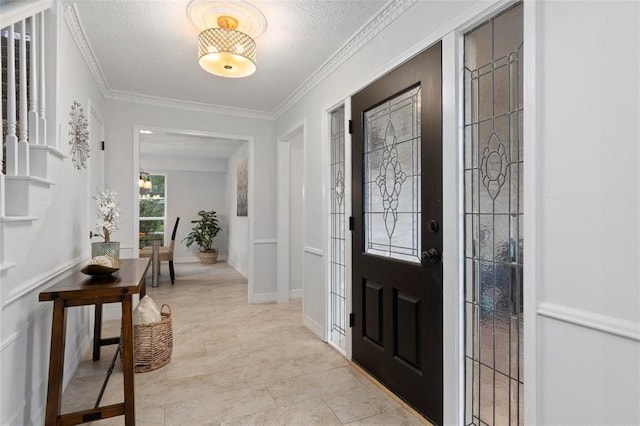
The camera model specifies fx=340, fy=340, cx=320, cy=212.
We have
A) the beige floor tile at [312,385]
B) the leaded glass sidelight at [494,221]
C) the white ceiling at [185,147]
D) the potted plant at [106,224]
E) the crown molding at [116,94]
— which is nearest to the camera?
the leaded glass sidelight at [494,221]

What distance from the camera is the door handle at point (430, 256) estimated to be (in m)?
1.83

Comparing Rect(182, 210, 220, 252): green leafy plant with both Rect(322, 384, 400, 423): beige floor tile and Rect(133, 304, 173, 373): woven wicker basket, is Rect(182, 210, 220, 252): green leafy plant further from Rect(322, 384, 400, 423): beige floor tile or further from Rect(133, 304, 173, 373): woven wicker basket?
Rect(322, 384, 400, 423): beige floor tile

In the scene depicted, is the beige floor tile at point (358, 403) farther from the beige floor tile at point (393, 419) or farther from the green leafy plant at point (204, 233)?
the green leafy plant at point (204, 233)

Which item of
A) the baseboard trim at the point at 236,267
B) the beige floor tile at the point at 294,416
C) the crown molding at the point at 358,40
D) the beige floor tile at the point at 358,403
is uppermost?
the crown molding at the point at 358,40

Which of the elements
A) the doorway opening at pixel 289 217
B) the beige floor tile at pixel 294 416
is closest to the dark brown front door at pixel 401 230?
the beige floor tile at pixel 294 416

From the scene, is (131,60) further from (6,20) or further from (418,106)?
(418,106)

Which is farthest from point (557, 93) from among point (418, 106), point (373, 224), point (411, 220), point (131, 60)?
point (131, 60)

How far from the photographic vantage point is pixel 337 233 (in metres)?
2.99

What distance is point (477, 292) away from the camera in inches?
65.7

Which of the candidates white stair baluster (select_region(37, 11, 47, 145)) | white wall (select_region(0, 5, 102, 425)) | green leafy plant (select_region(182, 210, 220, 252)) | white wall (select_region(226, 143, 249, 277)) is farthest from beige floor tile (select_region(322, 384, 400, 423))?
green leafy plant (select_region(182, 210, 220, 252))

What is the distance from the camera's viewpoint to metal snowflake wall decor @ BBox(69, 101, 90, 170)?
8.27 feet

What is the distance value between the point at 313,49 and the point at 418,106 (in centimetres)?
118

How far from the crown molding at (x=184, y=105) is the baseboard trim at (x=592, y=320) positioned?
388 cm

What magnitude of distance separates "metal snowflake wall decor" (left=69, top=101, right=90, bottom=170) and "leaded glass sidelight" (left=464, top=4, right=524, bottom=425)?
8.82 ft
